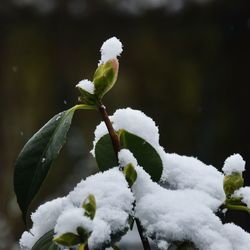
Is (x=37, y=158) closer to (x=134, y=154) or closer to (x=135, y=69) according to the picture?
(x=134, y=154)

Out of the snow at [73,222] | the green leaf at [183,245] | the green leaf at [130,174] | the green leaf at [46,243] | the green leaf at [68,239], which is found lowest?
the green leaf at [68,239]

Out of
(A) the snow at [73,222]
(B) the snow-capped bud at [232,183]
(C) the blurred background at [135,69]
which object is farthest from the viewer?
(C) the blurred background at [135,69]

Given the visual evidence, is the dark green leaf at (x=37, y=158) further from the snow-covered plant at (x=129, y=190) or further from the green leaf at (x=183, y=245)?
the green leaf at (x=183, y=245)

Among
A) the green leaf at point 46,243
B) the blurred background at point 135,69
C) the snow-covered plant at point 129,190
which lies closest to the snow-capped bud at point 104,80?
the snow-covered plant at point 129,190

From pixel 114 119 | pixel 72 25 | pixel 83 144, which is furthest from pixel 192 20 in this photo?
pixel 114 119

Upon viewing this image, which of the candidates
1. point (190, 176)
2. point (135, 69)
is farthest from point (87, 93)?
point (135, 69)

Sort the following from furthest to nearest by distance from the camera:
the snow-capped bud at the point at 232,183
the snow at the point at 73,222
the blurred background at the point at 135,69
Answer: the blurred background at the point at 135,69 < the snow-capped bud at the point at 232,183 < the snow at the point at 73,222
